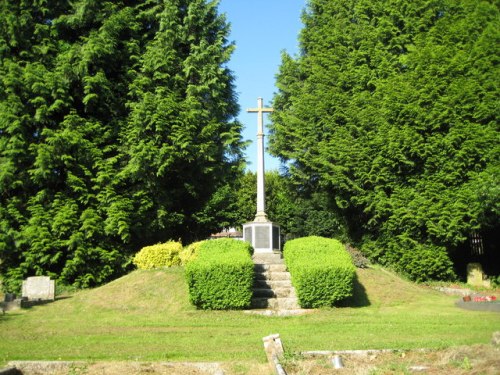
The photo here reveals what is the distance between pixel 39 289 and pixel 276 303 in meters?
7.46

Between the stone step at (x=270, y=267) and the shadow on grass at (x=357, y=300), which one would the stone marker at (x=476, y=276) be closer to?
the shadow on grass at (x=357, y=300)

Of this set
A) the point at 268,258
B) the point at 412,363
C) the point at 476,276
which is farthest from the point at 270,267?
the point at 412,363

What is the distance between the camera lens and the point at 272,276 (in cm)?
1421

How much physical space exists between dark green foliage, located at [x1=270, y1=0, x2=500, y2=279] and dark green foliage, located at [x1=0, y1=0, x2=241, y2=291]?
4.49 m

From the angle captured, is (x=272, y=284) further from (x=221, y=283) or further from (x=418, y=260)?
(x=418, y=260)

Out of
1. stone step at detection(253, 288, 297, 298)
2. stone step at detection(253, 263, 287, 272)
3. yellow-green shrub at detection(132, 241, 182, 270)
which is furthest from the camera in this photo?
yellow-green shrub at detection(132, 241, 182, 270)

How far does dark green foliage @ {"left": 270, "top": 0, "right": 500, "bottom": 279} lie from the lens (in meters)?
16.5

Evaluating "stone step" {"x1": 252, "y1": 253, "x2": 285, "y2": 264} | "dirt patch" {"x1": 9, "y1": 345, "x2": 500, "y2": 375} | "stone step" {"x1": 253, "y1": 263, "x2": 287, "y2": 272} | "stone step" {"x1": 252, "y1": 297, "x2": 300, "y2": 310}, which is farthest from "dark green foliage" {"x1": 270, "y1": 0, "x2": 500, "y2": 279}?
"dirt patch" {"x1": 9, "y1": 345, "x2": 500, "y2": 375}

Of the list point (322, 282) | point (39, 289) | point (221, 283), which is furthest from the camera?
point (39, 289)

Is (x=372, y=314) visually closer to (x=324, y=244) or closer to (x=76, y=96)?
(x=324, y=244)

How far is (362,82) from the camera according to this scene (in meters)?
19.7

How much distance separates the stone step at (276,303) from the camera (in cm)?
1230

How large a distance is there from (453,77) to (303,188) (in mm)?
9241

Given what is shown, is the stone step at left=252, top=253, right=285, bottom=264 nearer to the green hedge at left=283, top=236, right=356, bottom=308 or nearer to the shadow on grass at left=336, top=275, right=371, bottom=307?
the shadow on grass at left=336, top=275, right=371, bottom=307
